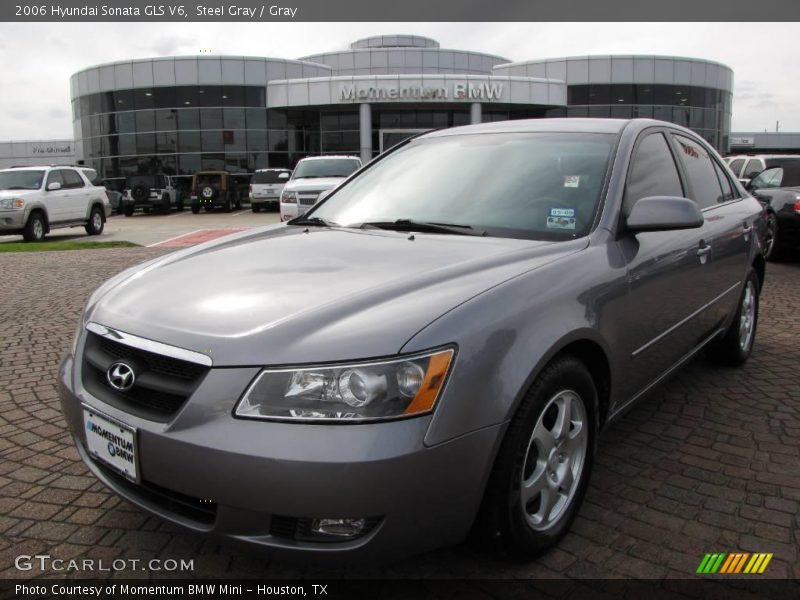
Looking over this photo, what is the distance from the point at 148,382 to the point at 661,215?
2.16 m

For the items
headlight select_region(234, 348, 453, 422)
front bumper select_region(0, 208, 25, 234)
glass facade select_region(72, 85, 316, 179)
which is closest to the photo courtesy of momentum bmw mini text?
headlight select_region(234, 348, 453, 422)

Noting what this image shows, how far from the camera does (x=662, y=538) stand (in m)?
2.61

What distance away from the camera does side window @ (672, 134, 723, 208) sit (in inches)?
155

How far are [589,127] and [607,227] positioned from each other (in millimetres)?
803

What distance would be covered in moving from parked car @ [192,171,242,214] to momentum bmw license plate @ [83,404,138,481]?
91.0 feet

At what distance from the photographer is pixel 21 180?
1650 centimetres

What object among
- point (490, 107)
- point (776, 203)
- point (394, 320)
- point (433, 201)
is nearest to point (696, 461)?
point (433, 201)

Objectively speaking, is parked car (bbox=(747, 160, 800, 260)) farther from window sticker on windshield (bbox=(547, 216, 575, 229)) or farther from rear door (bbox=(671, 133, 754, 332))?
window sticker on windshield (bbox=(547, 216, 575, 229))

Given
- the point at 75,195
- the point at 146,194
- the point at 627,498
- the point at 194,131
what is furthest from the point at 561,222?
the point at 194,131

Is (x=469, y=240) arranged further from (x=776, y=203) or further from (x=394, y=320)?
(x=776, y=203)

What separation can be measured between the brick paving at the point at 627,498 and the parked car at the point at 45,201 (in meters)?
12.6

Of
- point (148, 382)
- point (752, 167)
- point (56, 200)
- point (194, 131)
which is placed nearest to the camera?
point (148, 382)

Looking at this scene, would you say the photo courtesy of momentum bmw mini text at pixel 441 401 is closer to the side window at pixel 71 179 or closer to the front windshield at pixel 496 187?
the front windshield at pixel 496 187

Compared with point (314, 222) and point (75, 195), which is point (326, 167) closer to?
point (75, 195)
